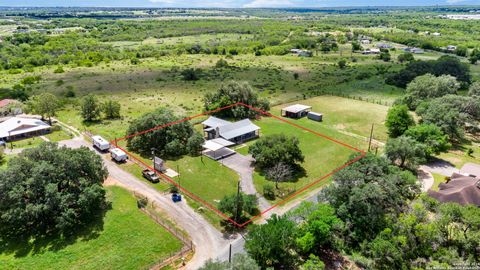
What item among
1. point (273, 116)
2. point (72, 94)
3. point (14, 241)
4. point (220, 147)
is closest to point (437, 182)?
point (220, 147)

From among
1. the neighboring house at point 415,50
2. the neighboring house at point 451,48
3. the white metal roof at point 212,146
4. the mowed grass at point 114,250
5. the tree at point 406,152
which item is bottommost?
the mowed grass at point 114,250

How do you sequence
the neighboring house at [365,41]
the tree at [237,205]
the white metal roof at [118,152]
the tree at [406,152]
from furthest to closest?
the neighboring house at [365,41], the white metal roof at [118,152], the tree at [406,152], the tree at [237,205]

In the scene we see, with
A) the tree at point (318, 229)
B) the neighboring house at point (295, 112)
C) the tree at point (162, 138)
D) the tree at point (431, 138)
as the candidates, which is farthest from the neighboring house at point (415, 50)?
the tree at point (318, 229)

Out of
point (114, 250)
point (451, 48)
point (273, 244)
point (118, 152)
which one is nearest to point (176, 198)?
point (114, 250)

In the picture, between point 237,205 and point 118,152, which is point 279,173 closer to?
point 237,205

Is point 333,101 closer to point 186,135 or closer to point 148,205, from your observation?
point 186,135

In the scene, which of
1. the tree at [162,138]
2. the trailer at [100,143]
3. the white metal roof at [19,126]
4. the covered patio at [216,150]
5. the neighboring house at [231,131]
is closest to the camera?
the covered patio at [216,150]

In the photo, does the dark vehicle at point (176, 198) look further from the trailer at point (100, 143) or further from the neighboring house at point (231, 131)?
the trailer at point (100, 143)
